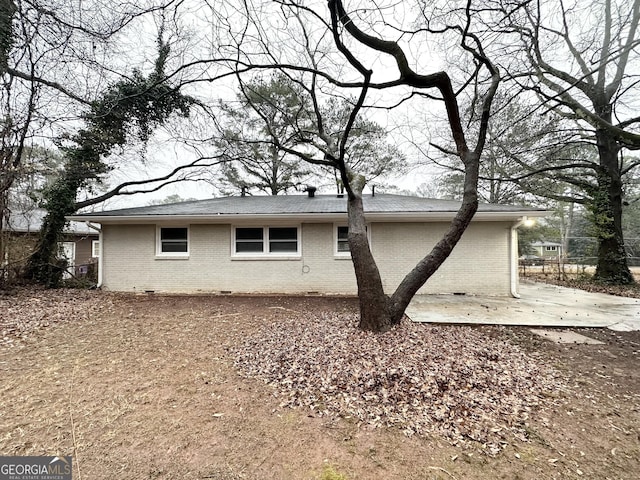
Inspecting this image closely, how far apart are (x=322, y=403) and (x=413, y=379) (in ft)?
3.35

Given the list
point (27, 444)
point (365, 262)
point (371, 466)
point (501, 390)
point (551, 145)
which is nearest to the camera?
point (371, 466)

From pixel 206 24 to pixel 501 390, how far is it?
262 inches

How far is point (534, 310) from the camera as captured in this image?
244 inches

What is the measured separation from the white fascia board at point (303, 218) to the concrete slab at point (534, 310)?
87.7 inches

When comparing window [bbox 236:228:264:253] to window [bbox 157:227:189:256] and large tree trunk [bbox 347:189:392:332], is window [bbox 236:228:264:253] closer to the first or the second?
window [bbox 157:227:189:256]

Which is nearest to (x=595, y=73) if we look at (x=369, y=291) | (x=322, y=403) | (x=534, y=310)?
(x=534, y=310)

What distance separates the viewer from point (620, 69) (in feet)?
27.3

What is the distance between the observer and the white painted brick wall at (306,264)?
26.3ft

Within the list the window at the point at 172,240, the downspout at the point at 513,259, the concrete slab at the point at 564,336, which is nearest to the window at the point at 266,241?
the window at the point at 172,240

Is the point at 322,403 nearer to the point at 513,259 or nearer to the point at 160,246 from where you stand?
the point at 513,259

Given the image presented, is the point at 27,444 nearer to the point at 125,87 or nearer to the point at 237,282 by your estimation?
the point at 237,282

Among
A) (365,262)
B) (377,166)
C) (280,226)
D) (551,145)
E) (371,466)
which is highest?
(377,166)

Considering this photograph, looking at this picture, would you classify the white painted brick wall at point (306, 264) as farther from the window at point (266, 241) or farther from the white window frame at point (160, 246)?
the window at point (266, 241)

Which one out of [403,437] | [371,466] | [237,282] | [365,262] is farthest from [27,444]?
[237,282]
